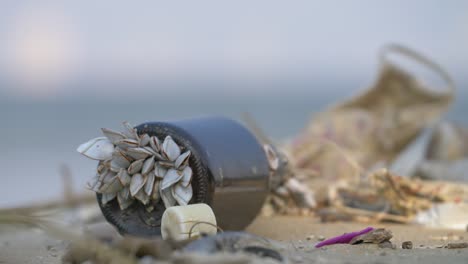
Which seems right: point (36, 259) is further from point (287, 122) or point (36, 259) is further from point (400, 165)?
point (287, 122)

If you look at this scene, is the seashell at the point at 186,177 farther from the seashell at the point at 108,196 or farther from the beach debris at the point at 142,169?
the seashell at the point at 108,196

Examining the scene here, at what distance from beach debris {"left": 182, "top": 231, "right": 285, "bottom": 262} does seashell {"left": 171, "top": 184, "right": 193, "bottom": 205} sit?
0.44 metres

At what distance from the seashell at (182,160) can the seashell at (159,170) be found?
0.13 ft

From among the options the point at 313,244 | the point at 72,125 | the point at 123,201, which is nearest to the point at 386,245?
the point at 313,244

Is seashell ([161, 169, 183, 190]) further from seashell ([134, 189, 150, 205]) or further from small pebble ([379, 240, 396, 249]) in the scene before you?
small pebble ([379, 240, 396, 249])

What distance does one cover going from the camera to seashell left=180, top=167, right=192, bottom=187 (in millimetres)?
2125

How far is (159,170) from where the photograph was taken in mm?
2146

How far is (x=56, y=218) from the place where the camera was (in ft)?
10.3

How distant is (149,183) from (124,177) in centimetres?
7

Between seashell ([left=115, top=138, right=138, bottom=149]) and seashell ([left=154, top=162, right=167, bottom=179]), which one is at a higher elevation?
seashell ([left=115, top=138, right=138, bottom=149])

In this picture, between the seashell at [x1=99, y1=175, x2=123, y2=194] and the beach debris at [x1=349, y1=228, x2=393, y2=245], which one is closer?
the beach debris at [x1=349, y1=228, x2=393, y2=245]

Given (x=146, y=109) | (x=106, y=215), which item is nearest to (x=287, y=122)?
(x=146, y=109)

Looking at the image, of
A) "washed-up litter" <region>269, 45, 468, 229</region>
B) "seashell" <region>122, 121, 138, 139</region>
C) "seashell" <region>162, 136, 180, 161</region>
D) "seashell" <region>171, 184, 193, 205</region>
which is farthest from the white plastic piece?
"washed-up litter" <region>269, 45, 468, 229</region>

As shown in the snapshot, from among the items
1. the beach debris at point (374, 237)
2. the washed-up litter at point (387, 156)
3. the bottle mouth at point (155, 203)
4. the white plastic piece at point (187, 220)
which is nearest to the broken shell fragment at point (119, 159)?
the bottle mouth at point (155, 203)
